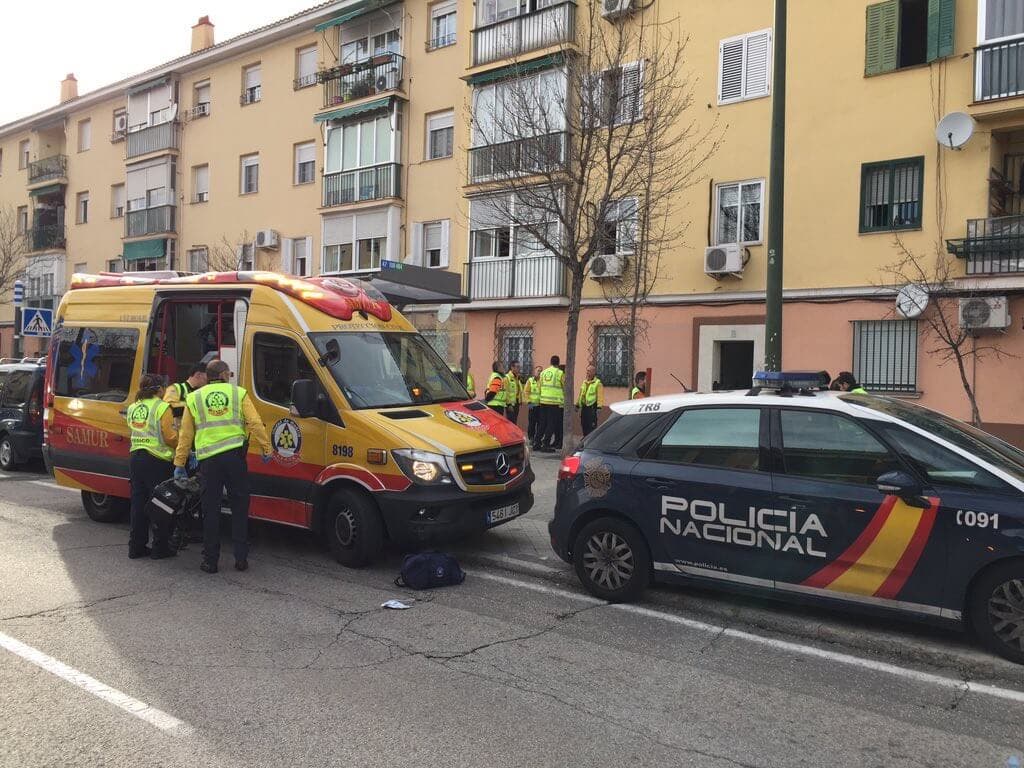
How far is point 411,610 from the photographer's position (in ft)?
19.1

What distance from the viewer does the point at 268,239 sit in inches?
1048

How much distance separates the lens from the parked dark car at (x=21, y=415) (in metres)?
12.8

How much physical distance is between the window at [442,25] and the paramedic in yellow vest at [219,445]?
1851 cm

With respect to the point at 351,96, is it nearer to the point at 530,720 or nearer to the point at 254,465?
the point at 254,465

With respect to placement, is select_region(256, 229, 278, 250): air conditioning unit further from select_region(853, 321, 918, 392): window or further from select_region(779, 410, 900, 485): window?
select_region(779, 410, 900, 485): window

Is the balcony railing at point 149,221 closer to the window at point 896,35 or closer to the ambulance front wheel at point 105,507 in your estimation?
the ambulance front wheel at point 105,507

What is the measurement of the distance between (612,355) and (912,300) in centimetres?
682

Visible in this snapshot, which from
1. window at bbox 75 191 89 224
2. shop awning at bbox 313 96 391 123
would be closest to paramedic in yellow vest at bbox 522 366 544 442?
shop awning at bbox 313 96 391 123

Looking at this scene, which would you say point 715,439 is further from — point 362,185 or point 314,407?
point 362,185

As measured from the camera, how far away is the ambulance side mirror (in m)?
6.90

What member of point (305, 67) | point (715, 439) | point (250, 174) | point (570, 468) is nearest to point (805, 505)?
point (715, 439)

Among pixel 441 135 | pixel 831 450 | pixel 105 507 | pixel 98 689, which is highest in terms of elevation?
pixel 441 135

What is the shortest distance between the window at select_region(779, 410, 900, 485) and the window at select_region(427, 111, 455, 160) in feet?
61.0

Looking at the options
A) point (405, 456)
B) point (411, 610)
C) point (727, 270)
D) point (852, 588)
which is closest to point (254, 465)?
point (405, 456)
